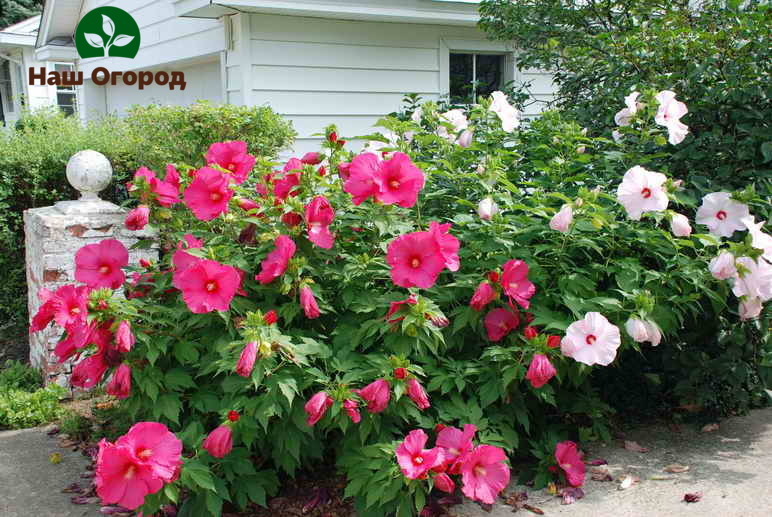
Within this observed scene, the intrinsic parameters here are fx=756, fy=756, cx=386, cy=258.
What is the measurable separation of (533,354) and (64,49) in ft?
38.1

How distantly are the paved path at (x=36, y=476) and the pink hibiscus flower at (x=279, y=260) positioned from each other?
3.85 feet

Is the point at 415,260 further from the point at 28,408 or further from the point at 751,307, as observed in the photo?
the point at 28,408

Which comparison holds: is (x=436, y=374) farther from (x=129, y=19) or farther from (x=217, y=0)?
(x=129, y=19)

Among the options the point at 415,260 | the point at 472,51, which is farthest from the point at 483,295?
the point at 472,51

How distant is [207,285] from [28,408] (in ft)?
6.41

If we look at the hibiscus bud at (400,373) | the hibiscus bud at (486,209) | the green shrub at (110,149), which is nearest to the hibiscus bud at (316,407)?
the hibiscus bud at (400,373)

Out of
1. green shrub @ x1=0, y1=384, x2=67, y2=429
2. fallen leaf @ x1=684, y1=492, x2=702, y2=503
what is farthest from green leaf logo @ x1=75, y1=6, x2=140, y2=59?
fallen leaf @ x1=684, y1=492, x2=702, y2=503

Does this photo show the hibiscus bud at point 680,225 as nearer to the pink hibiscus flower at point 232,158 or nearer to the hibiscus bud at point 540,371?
the hibiscus bud at point 540,371

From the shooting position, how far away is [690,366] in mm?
3529

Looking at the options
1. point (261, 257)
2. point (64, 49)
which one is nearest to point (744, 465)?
point (261, 257)

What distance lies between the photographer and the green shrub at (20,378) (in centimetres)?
428

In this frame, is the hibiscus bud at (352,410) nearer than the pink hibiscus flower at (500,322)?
Yes

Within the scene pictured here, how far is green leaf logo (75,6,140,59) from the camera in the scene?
32.1ft

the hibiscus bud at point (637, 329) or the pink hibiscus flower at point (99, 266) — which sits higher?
the pink hibiscus flower at point (99, 266)
